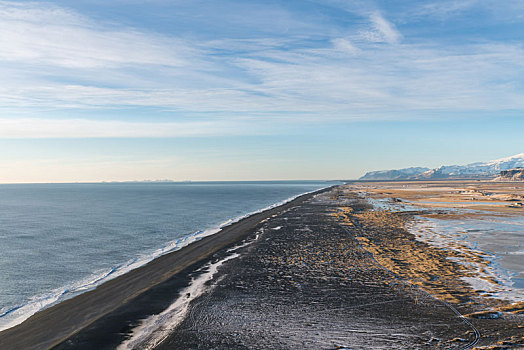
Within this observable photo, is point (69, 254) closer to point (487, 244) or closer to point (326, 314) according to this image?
point (326, 314)

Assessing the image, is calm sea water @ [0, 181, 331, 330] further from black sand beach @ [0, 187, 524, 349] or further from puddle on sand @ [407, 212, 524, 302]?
puddle on sand @ [407, 212, 524, 302]

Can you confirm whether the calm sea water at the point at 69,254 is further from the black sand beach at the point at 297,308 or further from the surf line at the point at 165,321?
the surf line at the point at 165,321

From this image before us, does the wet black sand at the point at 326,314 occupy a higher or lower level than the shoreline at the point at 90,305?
higher

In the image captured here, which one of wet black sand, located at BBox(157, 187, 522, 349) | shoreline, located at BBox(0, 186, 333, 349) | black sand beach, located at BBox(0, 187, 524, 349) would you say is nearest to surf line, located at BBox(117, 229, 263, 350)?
black sand beach, located at BBox(0, 187, 524, 349)

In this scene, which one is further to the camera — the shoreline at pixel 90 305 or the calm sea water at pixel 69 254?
the calm sea water at pixel 69 254

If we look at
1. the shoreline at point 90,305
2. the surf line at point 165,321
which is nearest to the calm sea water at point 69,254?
the shoreline at point 90,305

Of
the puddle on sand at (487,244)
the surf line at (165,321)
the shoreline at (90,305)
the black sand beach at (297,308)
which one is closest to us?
the black sand beach at (297,308)

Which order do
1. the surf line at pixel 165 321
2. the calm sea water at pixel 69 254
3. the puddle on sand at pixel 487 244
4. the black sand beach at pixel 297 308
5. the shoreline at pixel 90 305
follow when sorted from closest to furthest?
the black sand beach at pixel 297 308 → the surf line at pixel 165 321 → the shoreline at pixel 90 305 → the puddle on sand at pixel 487 244 → the calm sea water at pixel 69 254

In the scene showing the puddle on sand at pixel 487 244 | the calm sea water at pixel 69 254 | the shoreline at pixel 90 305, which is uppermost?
the puddle on sand at pixel 487 244
